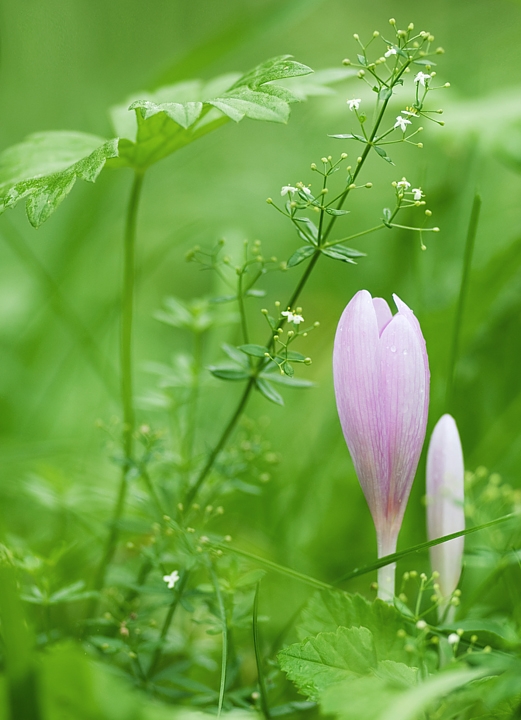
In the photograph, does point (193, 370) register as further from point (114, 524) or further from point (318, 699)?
point (318, 699)

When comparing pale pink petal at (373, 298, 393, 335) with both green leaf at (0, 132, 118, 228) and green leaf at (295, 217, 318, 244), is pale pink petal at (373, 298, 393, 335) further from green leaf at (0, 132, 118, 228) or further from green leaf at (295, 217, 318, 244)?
green leaf at (0, 132, 118, 228)

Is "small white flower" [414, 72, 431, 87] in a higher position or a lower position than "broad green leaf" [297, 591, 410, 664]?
higher

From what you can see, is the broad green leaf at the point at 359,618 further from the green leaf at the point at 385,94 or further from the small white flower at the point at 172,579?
the green leaf at the point at 385,94

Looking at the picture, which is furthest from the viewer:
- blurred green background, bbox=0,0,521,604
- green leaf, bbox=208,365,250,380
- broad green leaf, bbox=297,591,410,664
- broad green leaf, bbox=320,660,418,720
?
blurred green background, bbox=0,0,521,604

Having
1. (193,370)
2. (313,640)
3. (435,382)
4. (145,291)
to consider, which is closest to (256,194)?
(145,291)

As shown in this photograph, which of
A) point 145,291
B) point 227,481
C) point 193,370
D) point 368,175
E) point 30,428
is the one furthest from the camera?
point 368,175

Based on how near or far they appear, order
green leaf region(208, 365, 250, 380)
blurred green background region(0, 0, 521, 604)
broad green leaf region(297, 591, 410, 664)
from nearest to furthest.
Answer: broad green leaf region(297, 591, 410, 664)
green leaf region(208, 365, 250, 380)
blurred green background region(0, 0, 521, 604)

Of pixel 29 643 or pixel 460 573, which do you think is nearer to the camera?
pixel 29 643

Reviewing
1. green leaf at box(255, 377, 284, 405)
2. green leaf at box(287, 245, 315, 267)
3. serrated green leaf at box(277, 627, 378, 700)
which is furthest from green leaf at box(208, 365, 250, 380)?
serrated green leaf at box(277, 627, 378, 700)
